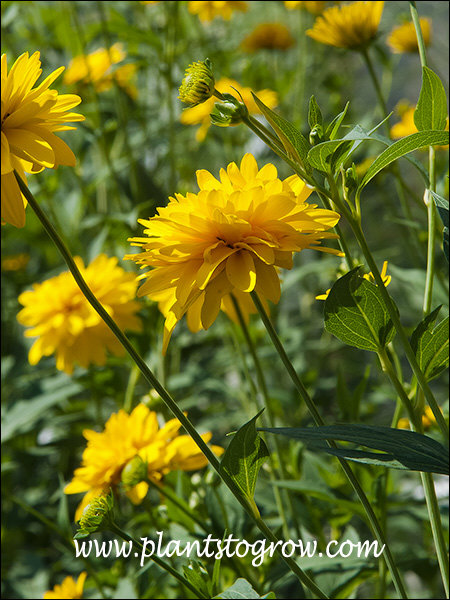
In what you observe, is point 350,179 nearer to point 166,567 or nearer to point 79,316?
point 166,567

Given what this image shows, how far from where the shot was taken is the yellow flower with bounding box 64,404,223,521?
582 mm

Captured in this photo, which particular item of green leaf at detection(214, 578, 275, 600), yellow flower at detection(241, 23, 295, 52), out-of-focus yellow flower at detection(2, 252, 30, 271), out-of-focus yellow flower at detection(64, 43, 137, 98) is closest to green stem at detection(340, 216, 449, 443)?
green leaf at detection(214, 578, 275, 600)

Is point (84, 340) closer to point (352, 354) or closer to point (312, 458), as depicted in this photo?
point (312, 458)

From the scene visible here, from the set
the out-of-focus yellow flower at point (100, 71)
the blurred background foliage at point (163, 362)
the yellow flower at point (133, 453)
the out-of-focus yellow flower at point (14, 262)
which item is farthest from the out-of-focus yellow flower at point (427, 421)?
the out-of-focus yellow flower at point (14, 262)

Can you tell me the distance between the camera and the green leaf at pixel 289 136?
1.13 feet

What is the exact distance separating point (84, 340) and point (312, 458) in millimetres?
281

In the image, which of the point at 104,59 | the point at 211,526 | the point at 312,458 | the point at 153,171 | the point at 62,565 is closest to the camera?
the point at 211,526

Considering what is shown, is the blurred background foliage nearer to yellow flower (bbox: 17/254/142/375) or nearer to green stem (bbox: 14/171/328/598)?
yellow flower (bbox: 17/254/142/375)

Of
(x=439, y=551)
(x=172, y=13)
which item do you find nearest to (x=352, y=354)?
(x=172, y=13)

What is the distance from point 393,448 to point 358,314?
7 cm

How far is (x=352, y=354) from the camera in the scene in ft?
4.96

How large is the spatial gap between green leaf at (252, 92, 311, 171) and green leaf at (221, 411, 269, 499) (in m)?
0.14

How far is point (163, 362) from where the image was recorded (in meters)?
0.63

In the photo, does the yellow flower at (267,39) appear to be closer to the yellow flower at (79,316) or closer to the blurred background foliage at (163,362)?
the blurred background foliage at (163,362)
